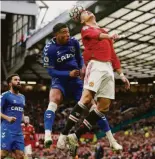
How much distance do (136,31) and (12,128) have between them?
52.1ft

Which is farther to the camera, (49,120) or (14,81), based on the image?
(14,81)

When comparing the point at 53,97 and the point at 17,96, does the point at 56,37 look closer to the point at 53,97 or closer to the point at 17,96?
the point at 53,97

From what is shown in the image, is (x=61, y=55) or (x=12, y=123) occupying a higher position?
(x=61, y=55)

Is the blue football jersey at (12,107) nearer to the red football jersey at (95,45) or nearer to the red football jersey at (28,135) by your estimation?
the red football jersey at (95,45)

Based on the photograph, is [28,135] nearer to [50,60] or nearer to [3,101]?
[3,101]

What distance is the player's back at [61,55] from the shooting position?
6.95 meters

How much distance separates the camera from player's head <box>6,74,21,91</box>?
27.3 ft

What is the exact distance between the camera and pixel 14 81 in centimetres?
832

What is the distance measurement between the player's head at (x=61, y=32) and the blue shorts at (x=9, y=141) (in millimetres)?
2460

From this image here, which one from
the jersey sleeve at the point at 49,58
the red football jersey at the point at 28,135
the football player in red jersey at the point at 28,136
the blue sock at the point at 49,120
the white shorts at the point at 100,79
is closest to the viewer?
the white shorts at the point at 100,79

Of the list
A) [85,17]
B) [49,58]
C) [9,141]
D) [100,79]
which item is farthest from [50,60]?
[9,141]

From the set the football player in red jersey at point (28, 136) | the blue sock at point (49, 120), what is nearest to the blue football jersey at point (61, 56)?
the blue sock at point (49, 120)

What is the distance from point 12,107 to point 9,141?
681 mm

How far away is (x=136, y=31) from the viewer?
23.1 m
